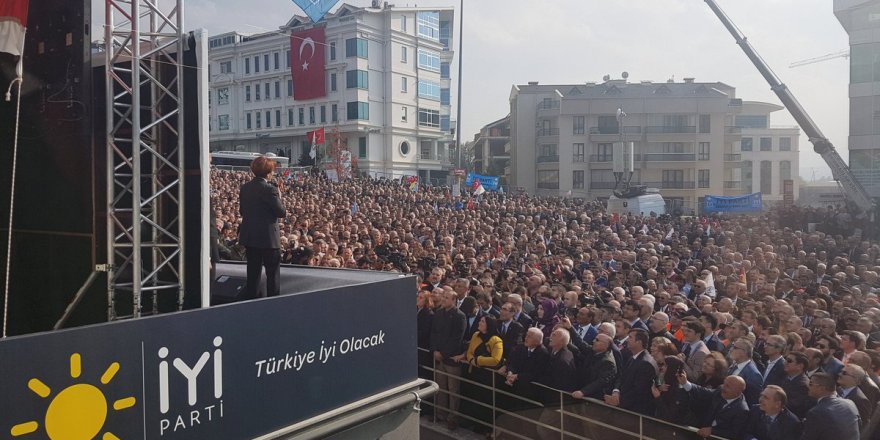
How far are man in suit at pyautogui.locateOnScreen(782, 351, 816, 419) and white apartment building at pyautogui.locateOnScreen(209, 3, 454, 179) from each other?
14.0 metres

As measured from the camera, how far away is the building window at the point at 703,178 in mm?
40406

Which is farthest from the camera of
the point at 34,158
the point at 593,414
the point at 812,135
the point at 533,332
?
the point at 812,135

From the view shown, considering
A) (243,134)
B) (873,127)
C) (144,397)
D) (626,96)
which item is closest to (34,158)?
(144,397)

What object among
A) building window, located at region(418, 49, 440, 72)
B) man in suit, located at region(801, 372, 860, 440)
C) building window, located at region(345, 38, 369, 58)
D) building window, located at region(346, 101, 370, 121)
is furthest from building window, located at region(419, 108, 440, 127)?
man in suit, located at region(801, 372, 860, 440)

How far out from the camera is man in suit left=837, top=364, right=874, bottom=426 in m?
5.50

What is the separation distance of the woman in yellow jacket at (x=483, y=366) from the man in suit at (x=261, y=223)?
2.70m

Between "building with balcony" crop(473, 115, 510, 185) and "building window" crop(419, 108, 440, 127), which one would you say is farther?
"building with balcony" crop(473, 115, 510, 185)

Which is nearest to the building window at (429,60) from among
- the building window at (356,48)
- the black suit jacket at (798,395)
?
the building window at (356,48)

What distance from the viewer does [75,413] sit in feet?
11.2

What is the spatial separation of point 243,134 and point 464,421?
26288mm

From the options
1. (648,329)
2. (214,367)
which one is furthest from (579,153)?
(214,367)

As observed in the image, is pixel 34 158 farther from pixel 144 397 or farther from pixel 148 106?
pixel 144 397

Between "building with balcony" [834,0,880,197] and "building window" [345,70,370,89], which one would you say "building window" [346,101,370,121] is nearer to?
"building window" [345,70,370,89]

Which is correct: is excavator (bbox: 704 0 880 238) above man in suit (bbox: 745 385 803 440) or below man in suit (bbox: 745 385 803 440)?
above
